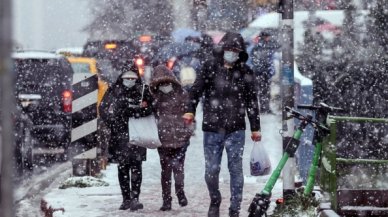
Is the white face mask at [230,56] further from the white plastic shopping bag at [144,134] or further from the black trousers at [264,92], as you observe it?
the black trousers at [264,92]

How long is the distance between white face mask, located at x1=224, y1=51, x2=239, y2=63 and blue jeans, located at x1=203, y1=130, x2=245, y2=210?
0.65m

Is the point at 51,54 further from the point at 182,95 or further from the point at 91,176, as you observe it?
the point at 182,95

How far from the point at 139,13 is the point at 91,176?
27983mm

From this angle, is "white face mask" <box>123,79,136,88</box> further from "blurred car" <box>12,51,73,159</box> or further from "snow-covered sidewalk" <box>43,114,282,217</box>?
"blurred car" <box>12,51,73,159</box>

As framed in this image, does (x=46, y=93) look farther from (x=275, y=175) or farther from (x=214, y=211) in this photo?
(x=275, y=175)

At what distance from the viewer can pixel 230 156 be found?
24.3 ft

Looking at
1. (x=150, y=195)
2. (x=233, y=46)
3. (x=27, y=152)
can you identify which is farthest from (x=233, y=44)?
(x=27, y=152)

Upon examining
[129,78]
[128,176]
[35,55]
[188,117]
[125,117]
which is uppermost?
[129,78]

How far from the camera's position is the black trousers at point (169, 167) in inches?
332

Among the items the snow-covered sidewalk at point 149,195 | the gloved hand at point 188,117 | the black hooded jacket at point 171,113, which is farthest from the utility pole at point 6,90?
Answer: the black hooded jacket at point 171,113

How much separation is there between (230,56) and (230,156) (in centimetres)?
90

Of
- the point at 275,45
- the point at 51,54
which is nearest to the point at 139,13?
the point at 275,45

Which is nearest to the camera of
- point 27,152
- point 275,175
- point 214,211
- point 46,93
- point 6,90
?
point 6,90

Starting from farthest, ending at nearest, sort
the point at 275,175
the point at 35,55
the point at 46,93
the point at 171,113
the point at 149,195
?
the point at 35,55 < the point at 46,93 < the point at 149,195 < the point at 171,113 < the point at 275,175
